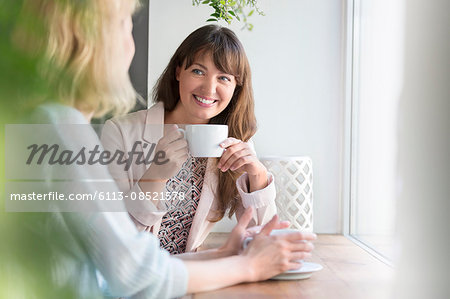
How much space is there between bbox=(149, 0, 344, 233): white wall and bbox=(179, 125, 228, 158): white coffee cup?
77.6 inches

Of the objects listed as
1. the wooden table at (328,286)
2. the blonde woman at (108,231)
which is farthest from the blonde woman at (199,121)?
the blonde woman at (108,231)

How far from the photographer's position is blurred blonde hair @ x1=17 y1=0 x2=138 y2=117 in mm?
379

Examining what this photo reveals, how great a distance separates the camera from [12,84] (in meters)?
0.31

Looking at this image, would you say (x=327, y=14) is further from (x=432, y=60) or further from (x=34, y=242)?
A: (x=34, y=242)

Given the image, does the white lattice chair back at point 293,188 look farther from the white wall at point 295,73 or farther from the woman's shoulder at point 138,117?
the woman's shoulder at point 138,117

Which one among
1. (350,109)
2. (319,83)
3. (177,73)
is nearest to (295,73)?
(319,83)

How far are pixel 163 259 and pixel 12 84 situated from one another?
399 millimetres

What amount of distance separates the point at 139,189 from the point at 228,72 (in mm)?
460

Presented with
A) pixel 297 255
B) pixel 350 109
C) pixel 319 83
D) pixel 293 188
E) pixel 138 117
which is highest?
pixel 319 83

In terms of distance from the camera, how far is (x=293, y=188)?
2742 mm

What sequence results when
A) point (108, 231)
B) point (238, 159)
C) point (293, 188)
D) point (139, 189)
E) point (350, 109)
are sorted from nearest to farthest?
1. point (108, 231)
2. point (238, 159)
3. point (139, 189)
4. point (293, 188)
5. point (350, 109)

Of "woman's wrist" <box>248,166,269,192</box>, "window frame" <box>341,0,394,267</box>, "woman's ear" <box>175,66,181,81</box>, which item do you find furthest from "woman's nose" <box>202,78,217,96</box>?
"window frame" <box>341,0,394,267</box>

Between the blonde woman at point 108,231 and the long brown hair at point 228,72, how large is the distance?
2.32ft

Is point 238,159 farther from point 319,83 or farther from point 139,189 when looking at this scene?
point 319,83
